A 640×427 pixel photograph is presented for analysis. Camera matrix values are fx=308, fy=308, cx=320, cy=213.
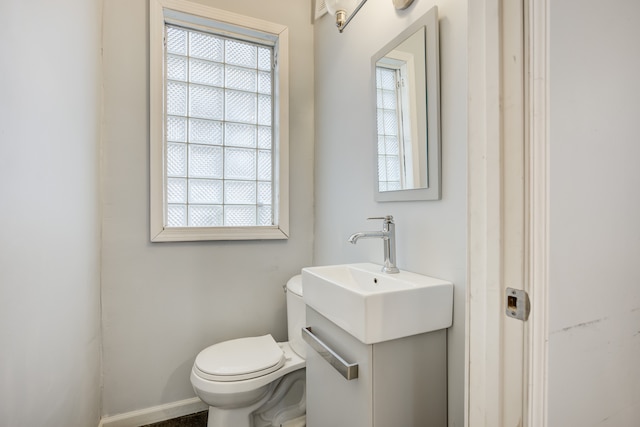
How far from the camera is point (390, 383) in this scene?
3.01ft

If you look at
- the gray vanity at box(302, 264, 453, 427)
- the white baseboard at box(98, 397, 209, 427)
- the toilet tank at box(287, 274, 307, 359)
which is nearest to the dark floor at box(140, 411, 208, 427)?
the white baseboard at box(98, 397, 209, 427)

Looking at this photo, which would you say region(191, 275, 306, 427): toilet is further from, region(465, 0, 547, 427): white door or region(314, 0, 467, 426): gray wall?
region(465, 0, 547, 427): white door

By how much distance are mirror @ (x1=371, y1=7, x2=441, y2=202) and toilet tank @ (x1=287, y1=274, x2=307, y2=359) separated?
68cm

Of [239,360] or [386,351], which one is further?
[239,360]

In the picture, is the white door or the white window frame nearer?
the white door

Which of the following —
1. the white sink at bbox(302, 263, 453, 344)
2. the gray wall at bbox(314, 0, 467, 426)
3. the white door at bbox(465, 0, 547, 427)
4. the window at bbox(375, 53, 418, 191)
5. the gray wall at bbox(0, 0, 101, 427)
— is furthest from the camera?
the window at bbox(375, 53, 418, 191)

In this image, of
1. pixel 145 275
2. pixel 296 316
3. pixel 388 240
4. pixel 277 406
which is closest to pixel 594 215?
pixel 388 240

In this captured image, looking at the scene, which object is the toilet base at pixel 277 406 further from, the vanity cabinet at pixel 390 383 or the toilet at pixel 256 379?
the vanity cabinet at pixel 390 383

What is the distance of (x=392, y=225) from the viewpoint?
1222 mm

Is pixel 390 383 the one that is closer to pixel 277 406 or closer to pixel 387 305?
pixel 387 305

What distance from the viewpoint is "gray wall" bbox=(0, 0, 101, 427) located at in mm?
727

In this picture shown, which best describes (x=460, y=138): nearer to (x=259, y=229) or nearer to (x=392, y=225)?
(x=392, y=225)

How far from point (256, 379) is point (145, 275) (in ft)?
2.71

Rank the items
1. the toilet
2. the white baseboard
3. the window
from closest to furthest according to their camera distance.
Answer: the window < the toilet < the white baseboard
